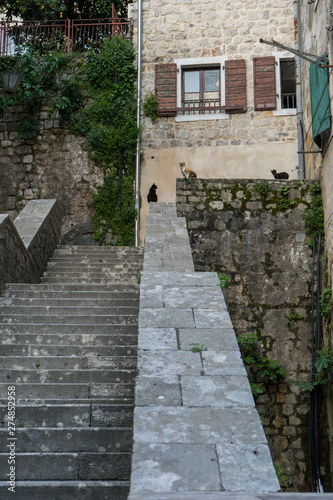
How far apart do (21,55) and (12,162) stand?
2458 millimetres

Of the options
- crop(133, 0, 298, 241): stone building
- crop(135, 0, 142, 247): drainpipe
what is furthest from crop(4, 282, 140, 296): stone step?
crop(133, 0, 298, 241): stone building

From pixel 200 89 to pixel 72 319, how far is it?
28.1ft

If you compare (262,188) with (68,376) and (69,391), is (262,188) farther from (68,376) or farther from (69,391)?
(69,391)

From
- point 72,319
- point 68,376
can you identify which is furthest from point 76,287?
point 68,376

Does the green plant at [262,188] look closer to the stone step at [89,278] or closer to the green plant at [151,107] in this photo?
the stone step at [89,278]

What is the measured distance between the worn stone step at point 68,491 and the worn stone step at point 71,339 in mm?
1651

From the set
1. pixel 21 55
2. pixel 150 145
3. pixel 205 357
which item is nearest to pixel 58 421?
pixel 205 357

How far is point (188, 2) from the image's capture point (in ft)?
41.4

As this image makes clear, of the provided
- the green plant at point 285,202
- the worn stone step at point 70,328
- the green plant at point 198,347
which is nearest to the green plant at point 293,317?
the green plant at point 285,202

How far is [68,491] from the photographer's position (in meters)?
3.01

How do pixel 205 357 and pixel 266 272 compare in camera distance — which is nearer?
pixel 205 357

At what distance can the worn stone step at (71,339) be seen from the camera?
15.2ft

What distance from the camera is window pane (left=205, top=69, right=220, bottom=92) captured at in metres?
12.3

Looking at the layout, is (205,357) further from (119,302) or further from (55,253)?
(55,253)
